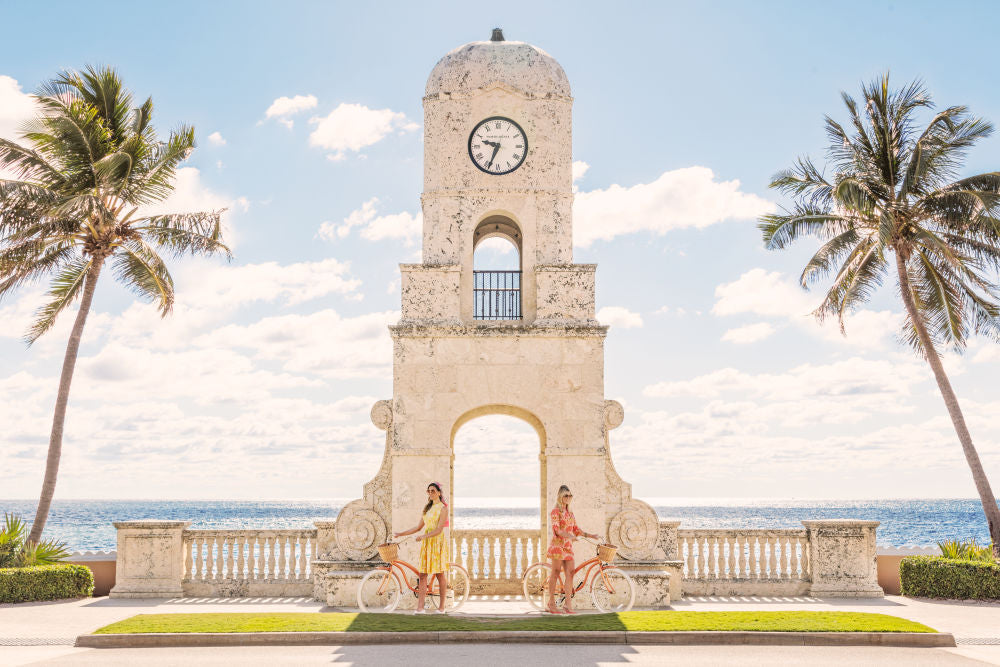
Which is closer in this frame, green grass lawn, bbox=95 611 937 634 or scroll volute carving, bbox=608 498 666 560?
green grass lawn, bbox=95 611 937 634

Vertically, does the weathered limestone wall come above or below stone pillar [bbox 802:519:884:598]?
above

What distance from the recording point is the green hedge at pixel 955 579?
58.6ft

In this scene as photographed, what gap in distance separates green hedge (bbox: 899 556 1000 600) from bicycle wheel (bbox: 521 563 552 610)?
302 inches

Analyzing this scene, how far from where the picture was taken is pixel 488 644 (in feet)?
40.1

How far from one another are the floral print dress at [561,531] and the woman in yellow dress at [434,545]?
170 cm

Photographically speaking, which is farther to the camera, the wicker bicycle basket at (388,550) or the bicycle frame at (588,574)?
the bicycle frame at (588,574)

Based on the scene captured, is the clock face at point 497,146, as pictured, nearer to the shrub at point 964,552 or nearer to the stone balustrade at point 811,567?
the stone balustrade at point 811,567

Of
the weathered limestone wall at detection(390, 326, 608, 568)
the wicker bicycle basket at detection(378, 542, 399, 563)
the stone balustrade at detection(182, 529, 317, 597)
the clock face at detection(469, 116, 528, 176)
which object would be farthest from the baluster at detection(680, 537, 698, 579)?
the clock face at detection(469, 116, 528, 176)

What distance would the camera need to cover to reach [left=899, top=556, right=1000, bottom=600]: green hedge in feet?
58.6

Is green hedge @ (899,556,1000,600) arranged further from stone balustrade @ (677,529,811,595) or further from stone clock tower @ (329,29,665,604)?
stone clock tower @ (329,29,665,604)

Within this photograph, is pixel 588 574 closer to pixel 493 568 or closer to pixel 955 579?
pixel 493 568

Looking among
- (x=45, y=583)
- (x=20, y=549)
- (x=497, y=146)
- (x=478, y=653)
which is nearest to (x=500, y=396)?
(x=497, y=146)

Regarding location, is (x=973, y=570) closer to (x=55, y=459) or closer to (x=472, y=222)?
(x=472, y=222)

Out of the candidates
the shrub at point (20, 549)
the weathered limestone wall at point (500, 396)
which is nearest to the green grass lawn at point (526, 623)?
the weathered limestone wall at point (500, 396)
